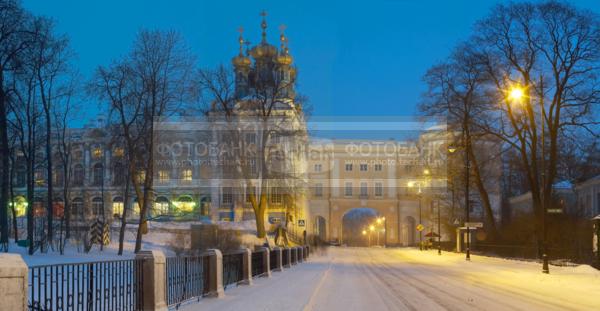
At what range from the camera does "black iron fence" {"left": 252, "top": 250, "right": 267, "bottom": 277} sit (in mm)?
24127

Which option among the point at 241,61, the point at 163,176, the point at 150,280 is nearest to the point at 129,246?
the point at 150,280

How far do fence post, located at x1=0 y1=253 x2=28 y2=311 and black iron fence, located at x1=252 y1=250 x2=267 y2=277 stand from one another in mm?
16563

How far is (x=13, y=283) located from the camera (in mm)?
A: 7492

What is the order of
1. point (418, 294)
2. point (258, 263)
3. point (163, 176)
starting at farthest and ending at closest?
point (163, 176) → point (258, 263) → point (418, 294)

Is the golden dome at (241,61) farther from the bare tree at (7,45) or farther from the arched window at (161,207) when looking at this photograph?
the bare tree at (7,45)

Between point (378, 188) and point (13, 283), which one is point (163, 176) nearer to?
point (378, 188)

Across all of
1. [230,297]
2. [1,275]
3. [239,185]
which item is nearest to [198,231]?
[239,185]

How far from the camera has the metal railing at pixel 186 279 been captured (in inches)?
569

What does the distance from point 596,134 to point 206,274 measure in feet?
110

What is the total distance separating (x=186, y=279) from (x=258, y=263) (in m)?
9.67

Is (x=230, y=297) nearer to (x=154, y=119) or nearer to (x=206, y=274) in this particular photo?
(x=206, y=274)

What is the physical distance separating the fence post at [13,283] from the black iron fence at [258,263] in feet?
54.3

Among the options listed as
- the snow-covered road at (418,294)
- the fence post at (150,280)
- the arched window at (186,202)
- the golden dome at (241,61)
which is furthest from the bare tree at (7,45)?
the golden dome at (241,61)

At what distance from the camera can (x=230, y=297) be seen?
17125 millimetres
